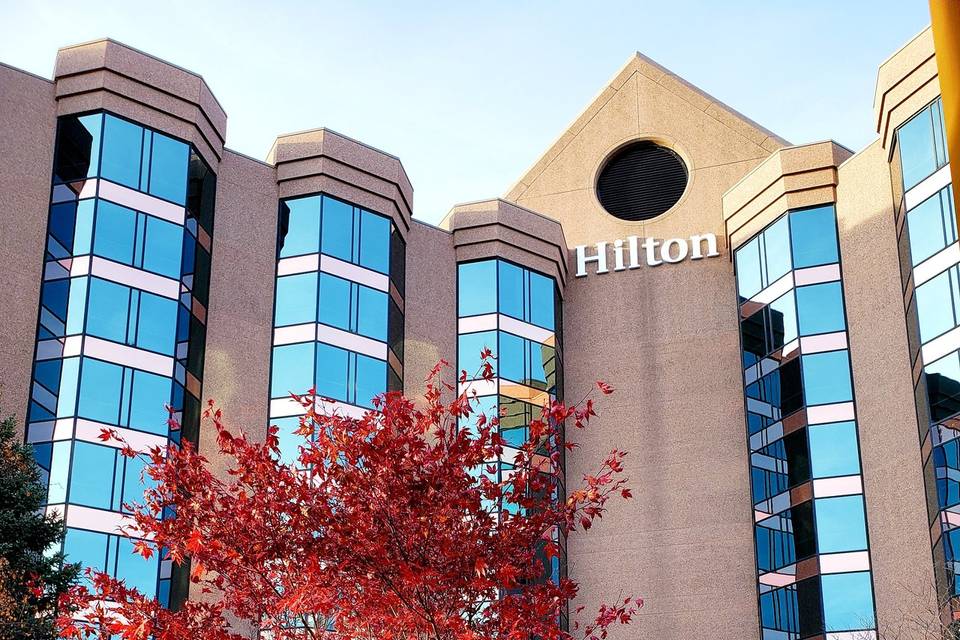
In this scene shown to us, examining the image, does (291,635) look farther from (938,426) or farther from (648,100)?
(648,100)

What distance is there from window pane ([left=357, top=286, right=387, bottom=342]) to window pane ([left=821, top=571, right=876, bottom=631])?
1672 cm

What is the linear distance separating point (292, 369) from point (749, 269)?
57.2 feet

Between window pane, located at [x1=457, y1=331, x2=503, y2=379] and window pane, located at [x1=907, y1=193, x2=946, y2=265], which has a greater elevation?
window pane, located at [x1=907, y1=193, x2=946, y2=265]

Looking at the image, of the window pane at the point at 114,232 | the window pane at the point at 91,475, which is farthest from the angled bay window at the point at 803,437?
the window pane at the point at 114,232

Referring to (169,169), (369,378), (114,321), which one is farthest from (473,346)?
(114,321)

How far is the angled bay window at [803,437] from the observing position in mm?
38094

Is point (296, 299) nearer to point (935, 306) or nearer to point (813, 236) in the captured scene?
point (813, 236)

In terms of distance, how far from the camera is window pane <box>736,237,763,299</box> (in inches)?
1735

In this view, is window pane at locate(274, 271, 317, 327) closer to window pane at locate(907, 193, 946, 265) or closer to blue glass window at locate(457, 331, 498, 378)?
blue glass window at locate(457, 331, 498, 378)

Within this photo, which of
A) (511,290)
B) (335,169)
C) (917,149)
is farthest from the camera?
(511,290)

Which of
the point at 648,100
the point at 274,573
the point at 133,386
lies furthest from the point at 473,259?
the point at 274,573

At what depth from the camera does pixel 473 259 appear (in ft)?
148

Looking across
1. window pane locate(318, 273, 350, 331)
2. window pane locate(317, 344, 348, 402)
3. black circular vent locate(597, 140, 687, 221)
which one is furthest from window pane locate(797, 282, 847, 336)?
window pane locate(317, 344, 348, 402)

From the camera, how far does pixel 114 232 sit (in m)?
36.0
